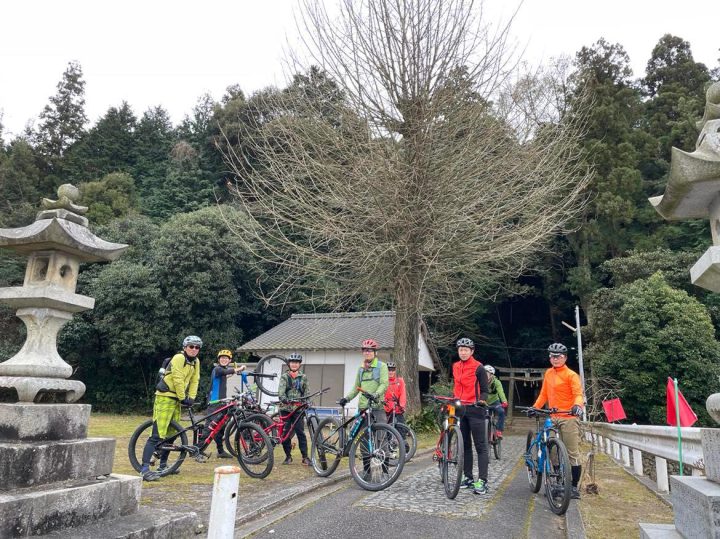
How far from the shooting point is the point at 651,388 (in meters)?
19.7

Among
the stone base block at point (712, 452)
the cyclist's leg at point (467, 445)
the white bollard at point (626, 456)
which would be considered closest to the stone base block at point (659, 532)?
the stone base block at point (712, 452)

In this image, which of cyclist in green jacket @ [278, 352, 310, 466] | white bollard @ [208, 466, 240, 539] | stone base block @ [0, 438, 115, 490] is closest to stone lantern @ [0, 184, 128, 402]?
stone base block @ [0, 438, 115, 490]

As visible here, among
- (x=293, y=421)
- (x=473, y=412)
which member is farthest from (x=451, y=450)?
(x=293, y=421)

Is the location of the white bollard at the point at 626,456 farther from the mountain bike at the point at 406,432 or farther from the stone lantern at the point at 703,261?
the stone lantern at the point at 703,261

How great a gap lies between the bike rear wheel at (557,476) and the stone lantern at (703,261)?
174 cm

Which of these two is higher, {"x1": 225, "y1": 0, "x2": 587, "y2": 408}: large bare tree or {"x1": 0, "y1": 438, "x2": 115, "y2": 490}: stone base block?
{"x1": 225, "y1": 0, "x2": 587, "y2": 408}: large bare tree

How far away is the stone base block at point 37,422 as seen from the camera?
3523 millimetres

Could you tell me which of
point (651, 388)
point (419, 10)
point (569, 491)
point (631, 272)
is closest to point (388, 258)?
point (419, 10)

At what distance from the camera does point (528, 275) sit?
22109 mm

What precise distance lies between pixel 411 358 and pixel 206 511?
8.78 meters

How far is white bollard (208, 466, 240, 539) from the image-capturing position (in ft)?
7.44

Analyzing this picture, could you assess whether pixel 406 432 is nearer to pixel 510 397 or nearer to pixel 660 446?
pixel 660 446

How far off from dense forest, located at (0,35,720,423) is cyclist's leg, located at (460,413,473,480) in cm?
1004

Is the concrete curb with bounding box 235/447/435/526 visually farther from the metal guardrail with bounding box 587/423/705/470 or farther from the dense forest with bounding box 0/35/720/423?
the dense forest with bounding box 0/35/720/423
